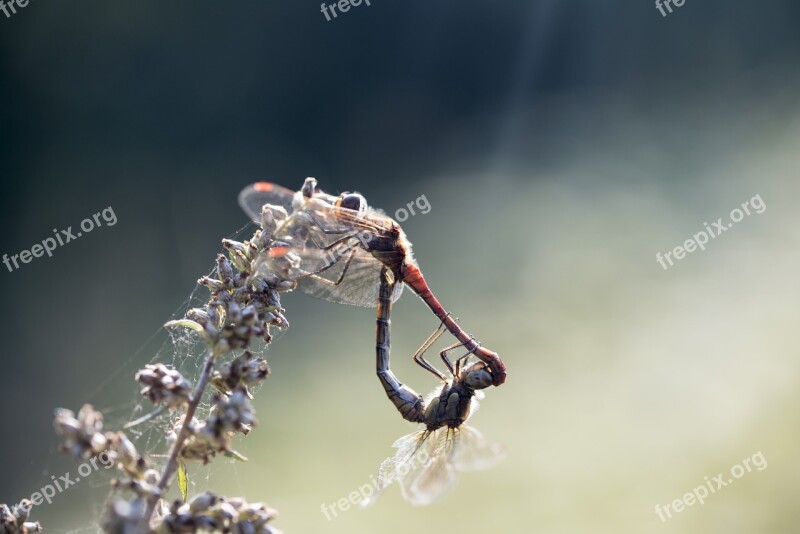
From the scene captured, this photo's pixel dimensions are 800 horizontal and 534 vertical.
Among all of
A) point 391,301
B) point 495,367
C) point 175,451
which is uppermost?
point 391,301

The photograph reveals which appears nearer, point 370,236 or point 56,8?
point 370,236

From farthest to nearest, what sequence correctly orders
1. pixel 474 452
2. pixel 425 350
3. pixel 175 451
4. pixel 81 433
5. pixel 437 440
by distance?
pixel 425 350 → pixel 437 440 → pixel 474 452 → pixel 175 451 → pixel 81 433

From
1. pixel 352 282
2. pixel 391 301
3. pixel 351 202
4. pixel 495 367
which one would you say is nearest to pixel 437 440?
pixel 495 367

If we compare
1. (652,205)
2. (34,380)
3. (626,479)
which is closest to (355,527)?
(626,479)

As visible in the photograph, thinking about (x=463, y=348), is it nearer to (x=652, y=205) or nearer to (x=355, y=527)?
(x=355, y=527)

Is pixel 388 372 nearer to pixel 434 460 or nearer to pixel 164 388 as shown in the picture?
pixel 434 460

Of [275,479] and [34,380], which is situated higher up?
[34,380]
